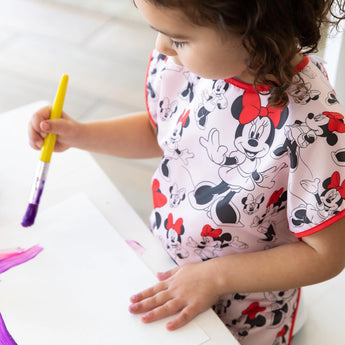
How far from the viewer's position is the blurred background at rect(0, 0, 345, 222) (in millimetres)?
1516

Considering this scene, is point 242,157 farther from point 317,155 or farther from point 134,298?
point 134,298

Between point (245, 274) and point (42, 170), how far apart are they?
276 mm

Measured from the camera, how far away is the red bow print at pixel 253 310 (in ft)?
2.47

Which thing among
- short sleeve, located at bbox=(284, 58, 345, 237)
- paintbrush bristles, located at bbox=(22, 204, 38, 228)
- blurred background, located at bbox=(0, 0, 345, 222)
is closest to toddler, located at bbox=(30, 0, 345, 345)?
short sleeve, located at bbox=(284, 58, 345, 237)

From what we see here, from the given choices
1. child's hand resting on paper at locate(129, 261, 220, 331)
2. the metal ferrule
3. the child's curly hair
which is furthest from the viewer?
the metal ferrule

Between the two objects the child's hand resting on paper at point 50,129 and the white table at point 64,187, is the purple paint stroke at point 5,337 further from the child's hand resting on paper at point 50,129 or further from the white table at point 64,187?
the child's hand resting on paper at point 50,129

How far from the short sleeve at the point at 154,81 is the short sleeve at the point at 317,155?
23cm

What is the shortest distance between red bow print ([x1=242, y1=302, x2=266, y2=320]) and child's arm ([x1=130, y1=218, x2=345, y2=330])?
0.29 feet

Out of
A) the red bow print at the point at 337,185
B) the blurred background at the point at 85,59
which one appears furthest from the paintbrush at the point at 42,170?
the blurred background at the point at 85,59

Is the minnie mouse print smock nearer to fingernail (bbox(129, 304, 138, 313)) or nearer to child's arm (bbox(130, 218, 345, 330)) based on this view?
child's arm (bbox(130, 218, 345, 330))

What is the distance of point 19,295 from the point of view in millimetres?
627

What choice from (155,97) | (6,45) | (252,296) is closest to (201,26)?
(155,97)

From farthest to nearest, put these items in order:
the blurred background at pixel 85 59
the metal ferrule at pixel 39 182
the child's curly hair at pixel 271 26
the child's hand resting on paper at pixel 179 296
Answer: the blurred background at pixel 85 59 < the metal ferrule at pixel 39 182 < the child's hand resting on paper at pixel 179 296 < the child's curly hair at pixel 271 26

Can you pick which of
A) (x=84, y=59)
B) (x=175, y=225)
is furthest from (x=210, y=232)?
(x=84, y=59)
